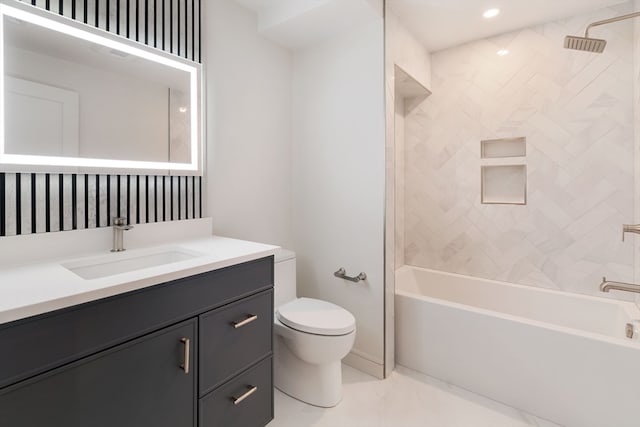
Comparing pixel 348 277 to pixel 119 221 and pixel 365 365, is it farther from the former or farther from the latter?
pixel 119 221

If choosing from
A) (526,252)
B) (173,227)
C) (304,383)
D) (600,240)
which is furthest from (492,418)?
(173,227)

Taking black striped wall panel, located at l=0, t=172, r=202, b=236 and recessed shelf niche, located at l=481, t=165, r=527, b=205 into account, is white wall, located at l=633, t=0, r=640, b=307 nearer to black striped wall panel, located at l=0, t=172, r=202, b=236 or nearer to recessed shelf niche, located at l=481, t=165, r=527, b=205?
recessed shelf niche, located at l=481, t=165, r=527, b=205

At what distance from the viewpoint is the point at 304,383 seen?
183cm

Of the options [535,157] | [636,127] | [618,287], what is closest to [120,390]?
[618,287]

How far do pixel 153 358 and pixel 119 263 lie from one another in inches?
20.5

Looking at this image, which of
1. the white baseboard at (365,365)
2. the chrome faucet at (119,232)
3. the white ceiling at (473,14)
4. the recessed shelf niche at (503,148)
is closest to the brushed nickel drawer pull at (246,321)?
the chrome faucet at (119,232)

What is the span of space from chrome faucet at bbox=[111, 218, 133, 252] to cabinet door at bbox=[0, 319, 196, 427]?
0.57 metres

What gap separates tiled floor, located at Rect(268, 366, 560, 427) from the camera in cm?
167

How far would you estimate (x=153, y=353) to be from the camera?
3.53ft

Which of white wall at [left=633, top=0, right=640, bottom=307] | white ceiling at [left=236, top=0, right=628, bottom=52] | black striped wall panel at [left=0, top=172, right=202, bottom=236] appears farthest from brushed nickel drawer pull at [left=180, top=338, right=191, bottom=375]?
white wall at [left=633, top=0, right=640, bottom=307]

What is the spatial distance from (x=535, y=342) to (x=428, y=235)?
1179 mm

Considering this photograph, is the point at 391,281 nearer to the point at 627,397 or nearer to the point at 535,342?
the point at 535,342

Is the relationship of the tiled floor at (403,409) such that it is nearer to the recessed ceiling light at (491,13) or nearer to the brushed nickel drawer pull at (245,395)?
the brushed nickel drawer pull at (245,395)

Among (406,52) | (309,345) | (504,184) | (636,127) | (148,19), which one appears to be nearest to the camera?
(148,19)
